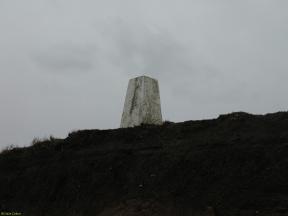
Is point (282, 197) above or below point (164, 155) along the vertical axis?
below

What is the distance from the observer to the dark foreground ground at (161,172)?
28.1 feet

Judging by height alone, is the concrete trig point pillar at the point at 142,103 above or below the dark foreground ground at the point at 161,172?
above

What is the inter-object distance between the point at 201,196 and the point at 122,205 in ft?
5.56

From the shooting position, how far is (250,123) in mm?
10648

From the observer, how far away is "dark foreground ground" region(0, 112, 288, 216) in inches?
337

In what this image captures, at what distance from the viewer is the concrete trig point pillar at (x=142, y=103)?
13500mm

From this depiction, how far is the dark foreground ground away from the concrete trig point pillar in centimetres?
100

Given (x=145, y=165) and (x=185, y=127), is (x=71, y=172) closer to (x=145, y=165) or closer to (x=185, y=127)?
(x=145, y=165)

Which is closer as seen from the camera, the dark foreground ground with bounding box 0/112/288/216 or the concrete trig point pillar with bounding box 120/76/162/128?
the dark foreground ground with bounding box 0/112/288/216

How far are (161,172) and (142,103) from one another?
3913mm

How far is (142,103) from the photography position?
44.5ft

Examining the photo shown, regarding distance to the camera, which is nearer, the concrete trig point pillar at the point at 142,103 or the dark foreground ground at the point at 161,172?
the dark foreground ground at the point at 161,172

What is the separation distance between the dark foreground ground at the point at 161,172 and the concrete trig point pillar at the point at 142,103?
100cm

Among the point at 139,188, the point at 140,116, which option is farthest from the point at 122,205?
the point at 140,116
